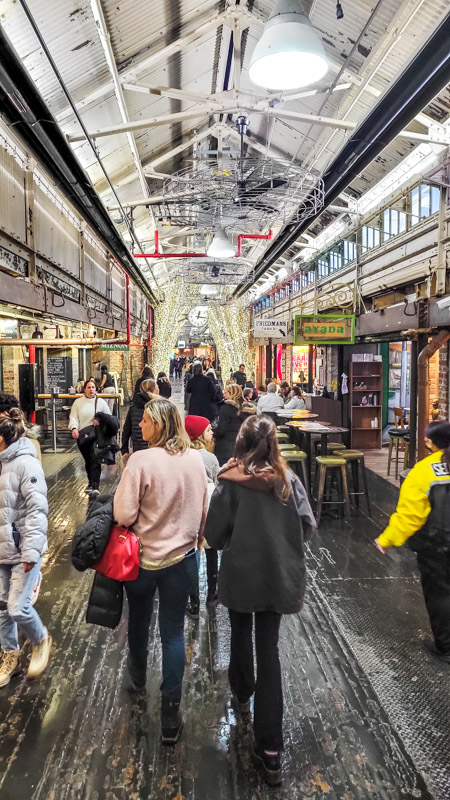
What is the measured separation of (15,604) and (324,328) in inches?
261

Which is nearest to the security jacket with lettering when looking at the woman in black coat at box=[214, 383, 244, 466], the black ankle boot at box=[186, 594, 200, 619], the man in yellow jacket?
the man in yellow jacket

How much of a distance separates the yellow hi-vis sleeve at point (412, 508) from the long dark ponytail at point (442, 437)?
13cm

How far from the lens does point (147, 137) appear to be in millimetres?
8703

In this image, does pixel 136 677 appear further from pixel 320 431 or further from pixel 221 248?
pixel 221 248

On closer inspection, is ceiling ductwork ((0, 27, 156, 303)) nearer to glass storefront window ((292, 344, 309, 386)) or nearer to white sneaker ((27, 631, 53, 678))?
white sneaker ((27, 631, 53, 678))

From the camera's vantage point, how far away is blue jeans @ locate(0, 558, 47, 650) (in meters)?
2.98

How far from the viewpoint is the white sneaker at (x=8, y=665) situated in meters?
3.11

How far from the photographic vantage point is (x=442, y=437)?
130 inches

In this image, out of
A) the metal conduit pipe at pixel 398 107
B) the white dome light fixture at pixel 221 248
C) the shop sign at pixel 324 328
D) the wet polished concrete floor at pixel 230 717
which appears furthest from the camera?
the shop sign at pixel 324 328

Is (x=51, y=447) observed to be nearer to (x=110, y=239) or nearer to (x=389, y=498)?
(x=110, y=239)

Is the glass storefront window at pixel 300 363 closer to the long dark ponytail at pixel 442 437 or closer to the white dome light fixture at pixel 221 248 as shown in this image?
the white dome light fixture at pixel 221 248

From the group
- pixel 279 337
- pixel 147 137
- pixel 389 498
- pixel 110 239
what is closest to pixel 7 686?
pixel 389 498

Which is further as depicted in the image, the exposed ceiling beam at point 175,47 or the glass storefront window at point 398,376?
the glass storefront window at point 398,376

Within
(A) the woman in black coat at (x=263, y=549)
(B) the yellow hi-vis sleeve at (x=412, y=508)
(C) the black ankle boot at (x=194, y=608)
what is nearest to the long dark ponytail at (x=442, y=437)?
(B) the yellow hi-vis sleeve at (x=412, y=508)
